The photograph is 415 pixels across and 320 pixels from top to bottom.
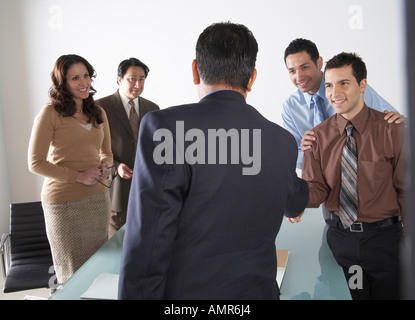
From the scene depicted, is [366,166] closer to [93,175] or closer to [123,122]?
[93,175]

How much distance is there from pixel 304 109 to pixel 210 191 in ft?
6.87

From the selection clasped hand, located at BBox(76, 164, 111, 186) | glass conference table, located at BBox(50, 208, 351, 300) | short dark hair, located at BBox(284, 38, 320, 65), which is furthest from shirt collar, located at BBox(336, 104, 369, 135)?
clasped hand, located at BBox(76, 164, 111, 186)

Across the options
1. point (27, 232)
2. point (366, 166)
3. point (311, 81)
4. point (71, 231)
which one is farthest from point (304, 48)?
point (27, 232)

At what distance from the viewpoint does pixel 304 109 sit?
9.82ft

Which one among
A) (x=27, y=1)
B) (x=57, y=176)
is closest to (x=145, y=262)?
(x=57, y=176)

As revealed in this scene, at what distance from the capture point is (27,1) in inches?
175

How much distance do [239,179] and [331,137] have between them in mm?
1053

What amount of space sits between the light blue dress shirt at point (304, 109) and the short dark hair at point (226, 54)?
70.6 inches

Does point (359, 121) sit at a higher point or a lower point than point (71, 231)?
higher

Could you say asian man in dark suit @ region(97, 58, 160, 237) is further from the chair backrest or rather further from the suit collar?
the suit collar

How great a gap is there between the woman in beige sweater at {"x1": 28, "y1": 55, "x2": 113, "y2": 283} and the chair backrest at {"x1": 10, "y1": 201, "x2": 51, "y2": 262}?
64 centimetres

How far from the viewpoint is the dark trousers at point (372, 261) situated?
1791 mm

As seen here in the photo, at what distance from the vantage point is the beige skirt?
2443 millimetres

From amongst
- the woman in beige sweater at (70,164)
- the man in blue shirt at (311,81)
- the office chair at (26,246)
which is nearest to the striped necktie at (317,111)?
the man in blue shirt at (311,81)
